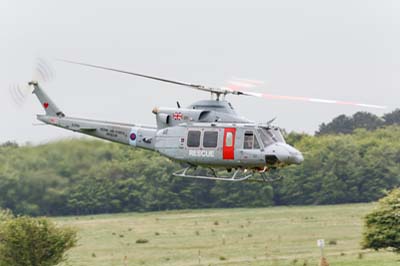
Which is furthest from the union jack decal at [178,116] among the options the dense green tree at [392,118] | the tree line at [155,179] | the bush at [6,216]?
the dense green tree at [392,118]

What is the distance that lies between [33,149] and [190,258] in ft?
80.9

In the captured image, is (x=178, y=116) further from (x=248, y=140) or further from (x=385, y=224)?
(x=385, y=224)

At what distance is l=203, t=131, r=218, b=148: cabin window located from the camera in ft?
113

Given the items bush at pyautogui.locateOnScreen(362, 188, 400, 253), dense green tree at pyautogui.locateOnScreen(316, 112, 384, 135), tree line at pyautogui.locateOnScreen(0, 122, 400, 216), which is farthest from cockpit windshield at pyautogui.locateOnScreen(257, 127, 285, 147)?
dense green tree at pyautogui.locateOnScreen(316, 112, 384, 135)

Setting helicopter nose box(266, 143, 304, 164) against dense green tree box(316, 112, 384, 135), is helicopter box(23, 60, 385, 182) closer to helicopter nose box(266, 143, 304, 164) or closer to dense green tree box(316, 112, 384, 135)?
helicopter nose box(266, 143, 304, 164)

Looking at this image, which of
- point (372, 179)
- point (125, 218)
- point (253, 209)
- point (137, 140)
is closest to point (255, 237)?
point (125, 218)

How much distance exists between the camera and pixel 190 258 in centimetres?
6769

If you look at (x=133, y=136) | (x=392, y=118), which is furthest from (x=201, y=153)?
(x=392, y=118)

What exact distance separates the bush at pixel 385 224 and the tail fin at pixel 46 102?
22.2 metres

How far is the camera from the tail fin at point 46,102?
39750mm

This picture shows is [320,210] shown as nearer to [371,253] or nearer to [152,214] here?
[152,214]

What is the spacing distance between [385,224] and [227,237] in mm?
28850

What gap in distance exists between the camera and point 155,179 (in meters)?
81.2

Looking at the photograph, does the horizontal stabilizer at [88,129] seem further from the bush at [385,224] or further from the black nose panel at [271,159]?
the bush at [385,224]
